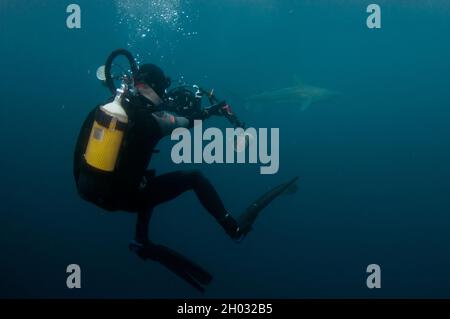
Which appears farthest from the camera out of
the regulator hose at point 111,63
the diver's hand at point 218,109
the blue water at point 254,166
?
the blue water at point 254,166

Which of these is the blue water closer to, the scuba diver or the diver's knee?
the diver's knee

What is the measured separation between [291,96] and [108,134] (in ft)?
38.0

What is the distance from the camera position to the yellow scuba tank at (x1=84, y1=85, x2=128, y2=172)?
4.34 m

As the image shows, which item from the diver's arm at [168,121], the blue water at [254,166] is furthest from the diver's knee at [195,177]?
the blue water at [254,166]

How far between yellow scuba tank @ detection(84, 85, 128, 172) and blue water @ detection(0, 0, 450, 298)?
10.6 meters

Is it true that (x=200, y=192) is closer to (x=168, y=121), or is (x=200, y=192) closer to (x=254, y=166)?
(x=168, y=121)

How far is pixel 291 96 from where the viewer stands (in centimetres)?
1526

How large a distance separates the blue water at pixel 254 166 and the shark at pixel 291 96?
560 mm

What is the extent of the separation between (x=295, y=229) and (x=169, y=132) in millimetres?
16344

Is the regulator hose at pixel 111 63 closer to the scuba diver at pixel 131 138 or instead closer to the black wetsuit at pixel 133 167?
the scuba diver at pixel 131 138

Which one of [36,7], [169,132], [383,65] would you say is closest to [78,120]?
[36,7]

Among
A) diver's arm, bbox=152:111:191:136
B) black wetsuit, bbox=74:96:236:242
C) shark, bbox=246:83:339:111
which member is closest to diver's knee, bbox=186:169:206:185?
black wetsuit, bbox=74:96:236:242

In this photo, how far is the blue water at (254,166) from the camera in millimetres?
16797

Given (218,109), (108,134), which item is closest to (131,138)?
(108,134)
